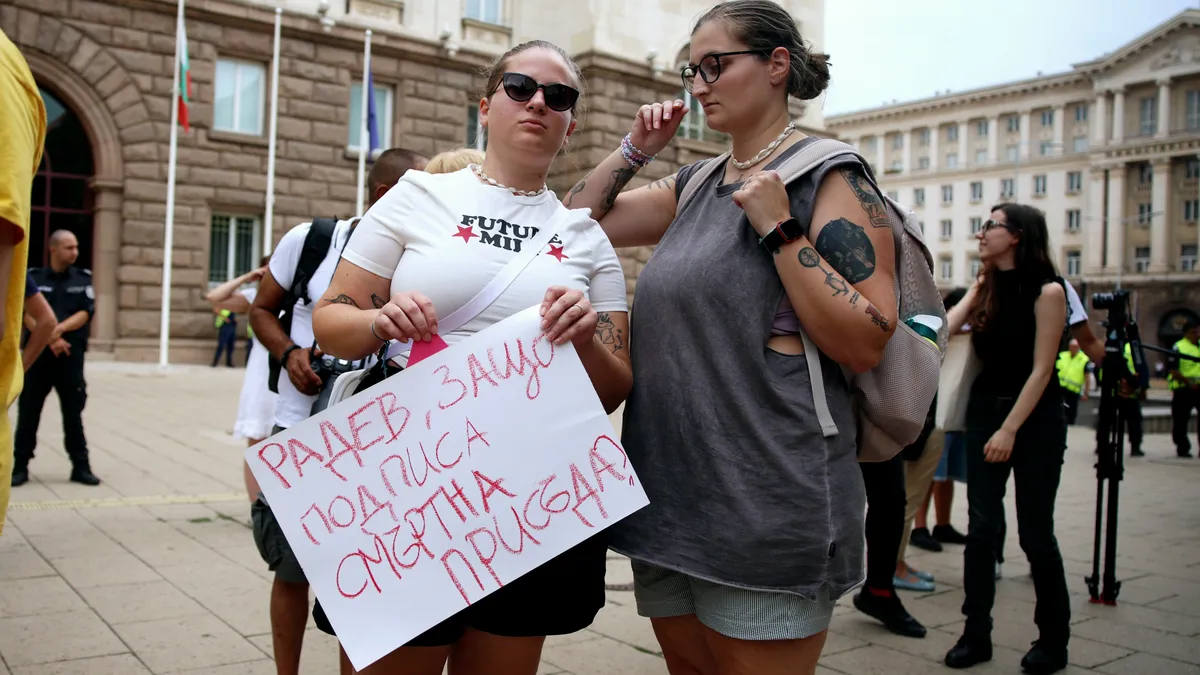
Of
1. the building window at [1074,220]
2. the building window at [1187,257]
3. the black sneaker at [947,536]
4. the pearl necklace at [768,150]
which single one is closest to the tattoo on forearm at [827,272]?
the pearl necklace at [768,150]

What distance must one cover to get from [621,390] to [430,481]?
1.62 ft

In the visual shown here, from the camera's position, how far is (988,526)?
4164 millimetres

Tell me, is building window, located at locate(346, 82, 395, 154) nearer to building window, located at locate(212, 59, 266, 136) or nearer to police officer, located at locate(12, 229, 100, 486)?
building window, located at locate(212, 59, 266, 136)

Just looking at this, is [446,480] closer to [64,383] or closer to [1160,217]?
[64,383]

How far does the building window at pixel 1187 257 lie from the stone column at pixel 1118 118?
8.90 meters

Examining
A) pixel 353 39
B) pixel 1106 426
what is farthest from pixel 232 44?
pixel 1106 426

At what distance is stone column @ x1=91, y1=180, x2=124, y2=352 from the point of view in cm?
1803

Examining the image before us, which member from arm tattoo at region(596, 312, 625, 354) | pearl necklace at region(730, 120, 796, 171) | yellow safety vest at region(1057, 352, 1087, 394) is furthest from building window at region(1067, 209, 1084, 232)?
arm tattoo at region(596, 312, 625, 354)

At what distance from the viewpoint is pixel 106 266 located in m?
18.1

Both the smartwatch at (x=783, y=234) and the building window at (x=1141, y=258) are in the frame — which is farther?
the building window at (x=1141, y=258)

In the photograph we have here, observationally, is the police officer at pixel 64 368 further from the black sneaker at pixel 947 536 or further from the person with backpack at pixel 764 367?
the person with backpack at pixel 764 367

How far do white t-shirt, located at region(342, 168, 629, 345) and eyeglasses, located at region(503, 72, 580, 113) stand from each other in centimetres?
22

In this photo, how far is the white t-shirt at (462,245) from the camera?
2.09m

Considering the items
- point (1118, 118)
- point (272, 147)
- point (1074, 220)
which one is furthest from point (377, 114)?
point (1074, 220)
